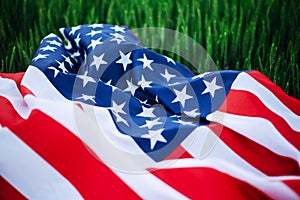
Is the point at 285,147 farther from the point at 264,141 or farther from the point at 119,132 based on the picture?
the point at 119,132

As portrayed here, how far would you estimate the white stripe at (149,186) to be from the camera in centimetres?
122

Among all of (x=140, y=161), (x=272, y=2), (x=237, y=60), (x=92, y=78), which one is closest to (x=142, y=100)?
(x=92, y=78)

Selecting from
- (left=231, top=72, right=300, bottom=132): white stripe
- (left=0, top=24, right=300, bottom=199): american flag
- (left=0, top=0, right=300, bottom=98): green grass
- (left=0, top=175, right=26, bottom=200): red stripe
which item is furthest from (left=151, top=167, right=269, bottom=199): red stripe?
(left=0, top=0, right=300, bottom=98): green grass

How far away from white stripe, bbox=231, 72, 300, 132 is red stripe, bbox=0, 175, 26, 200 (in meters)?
0.66

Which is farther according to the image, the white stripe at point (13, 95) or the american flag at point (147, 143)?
the white stripe at point (13, 95)

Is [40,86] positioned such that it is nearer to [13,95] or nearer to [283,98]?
[13,95]

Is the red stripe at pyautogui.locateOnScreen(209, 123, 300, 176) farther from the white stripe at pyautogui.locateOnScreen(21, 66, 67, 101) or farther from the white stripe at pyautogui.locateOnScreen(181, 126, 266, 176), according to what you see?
the white stripe at pyautogui.locateOnScreen(21, 66, 67, 101)

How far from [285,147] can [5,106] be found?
76cm

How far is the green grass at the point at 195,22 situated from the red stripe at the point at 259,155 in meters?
0.79

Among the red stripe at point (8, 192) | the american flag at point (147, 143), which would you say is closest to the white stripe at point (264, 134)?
the american flag at point (147, 143)

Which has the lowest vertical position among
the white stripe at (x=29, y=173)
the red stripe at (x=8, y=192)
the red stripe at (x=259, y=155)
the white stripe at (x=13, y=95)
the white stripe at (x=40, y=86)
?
the red stripe at (x=8, y=192)

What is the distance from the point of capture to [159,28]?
2.27 metres

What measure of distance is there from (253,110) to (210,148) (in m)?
0.17

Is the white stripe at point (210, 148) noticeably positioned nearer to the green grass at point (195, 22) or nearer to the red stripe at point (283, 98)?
the red stripe at point (283, 98)
